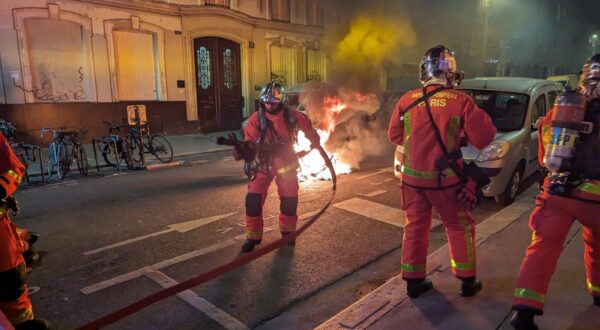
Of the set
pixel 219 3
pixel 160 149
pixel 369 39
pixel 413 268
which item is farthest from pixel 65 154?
pixel 219 3

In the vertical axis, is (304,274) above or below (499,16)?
below

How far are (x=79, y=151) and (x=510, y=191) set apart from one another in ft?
26.6

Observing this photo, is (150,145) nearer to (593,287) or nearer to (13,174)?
(13,174)

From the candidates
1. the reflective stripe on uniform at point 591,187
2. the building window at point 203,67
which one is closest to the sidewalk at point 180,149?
the building window at point 203,67

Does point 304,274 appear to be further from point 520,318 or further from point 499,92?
point 499,92

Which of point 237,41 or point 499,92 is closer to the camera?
point 499,92

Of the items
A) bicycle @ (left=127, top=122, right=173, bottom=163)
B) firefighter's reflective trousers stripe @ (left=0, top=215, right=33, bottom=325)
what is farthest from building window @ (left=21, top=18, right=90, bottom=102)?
firefighter's reflective trousers stripe @ (left=0, top=215, right=33, bottom=325)

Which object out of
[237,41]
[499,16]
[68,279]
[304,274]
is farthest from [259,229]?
[499,16]

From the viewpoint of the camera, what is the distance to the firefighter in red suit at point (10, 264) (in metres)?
2.61

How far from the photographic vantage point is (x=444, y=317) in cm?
301

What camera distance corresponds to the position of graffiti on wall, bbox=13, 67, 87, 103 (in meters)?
12.1

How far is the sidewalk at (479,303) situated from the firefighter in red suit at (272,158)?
1482mm

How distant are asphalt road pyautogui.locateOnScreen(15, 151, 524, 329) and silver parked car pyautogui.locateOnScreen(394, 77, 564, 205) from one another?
1.57 feet

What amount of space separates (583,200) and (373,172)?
5.97m
